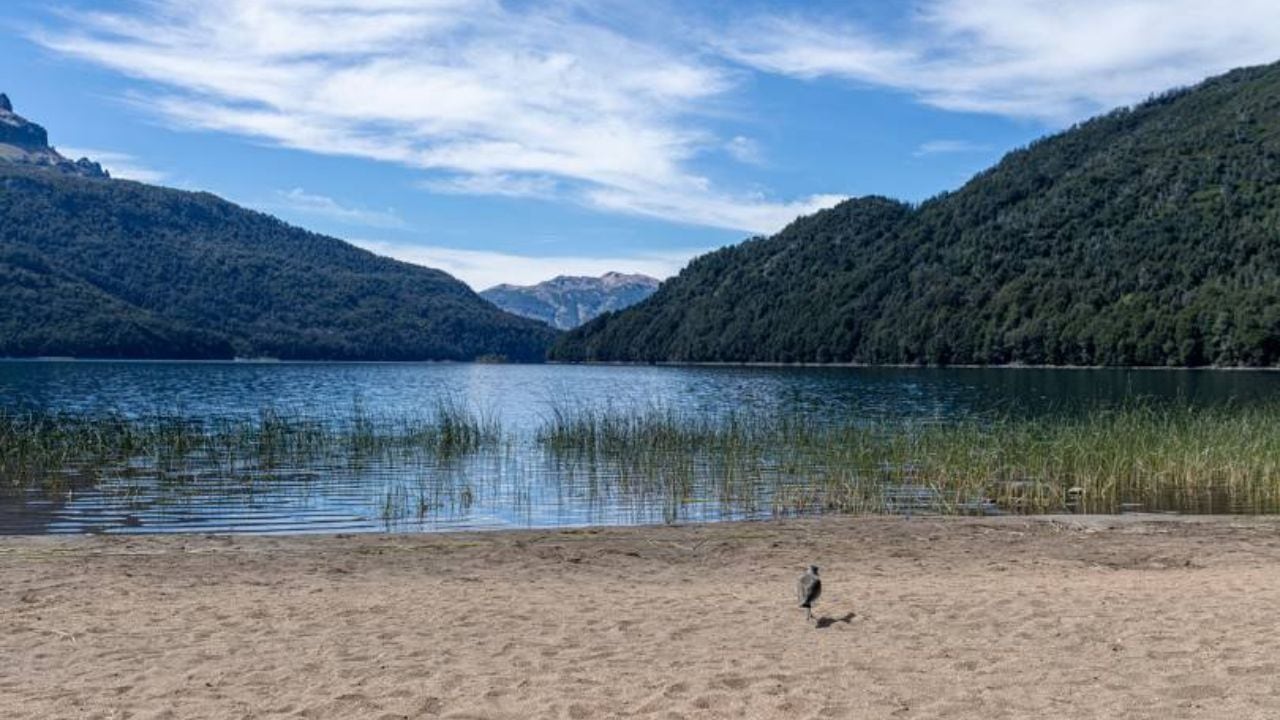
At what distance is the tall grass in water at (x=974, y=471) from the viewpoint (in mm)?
20438

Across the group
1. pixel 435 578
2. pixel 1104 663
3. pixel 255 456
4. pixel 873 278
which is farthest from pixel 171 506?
pixel 873 278

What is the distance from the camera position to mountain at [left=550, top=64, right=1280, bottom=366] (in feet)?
382

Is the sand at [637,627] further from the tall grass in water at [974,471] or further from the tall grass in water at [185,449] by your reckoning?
the tall grass in water at [185,449]

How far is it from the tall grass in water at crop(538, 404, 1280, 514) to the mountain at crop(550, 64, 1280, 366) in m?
91.8

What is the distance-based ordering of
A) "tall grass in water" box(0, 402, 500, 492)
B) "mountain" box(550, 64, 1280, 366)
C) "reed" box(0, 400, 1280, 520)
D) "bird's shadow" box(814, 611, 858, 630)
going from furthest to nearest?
"mountain" box(550, 64, 1280, 366), "tall grass in water" box(0, 402, 500, 492), "reed" box(0, 400, 1280, 520), "bird's shadow" box(814, 611, 858, 630)

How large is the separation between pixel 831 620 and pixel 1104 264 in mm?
150071

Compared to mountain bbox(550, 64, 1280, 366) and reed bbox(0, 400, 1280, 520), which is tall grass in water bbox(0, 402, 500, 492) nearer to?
reed bbox(0, 400, 1280, 520)

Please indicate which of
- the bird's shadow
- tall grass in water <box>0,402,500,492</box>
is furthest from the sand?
tall grass in water <box>0,402,500,492</box>

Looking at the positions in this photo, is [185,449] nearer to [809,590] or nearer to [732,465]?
[732,465]

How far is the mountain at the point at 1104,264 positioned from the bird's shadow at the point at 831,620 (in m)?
108

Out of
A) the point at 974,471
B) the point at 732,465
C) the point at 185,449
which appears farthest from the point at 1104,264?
the point at 185,449

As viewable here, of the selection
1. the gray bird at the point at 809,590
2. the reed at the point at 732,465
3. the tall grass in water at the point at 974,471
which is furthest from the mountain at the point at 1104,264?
the gray bird at the point at 809,590

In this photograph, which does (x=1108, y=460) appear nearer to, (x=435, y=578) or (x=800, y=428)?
(x=800, y=428)

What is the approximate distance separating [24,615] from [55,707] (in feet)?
11.5
